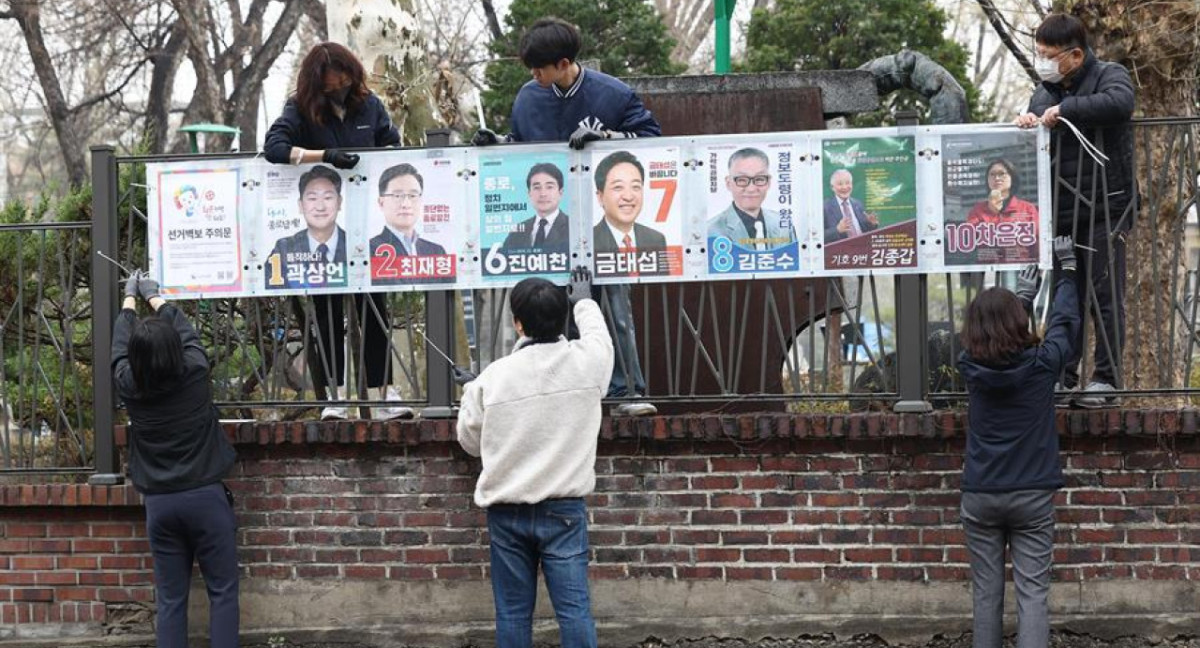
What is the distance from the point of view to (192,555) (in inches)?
254

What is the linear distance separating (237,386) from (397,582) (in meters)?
1.25

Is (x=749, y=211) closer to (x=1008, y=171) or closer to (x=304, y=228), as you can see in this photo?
(x=1008, y=171)

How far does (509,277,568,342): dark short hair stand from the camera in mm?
5391

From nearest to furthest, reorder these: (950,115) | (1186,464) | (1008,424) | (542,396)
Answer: (542,396) < (1008,424) < (1186,464) < (950,115)

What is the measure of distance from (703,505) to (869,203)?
1552 mm

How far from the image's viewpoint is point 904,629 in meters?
6.51

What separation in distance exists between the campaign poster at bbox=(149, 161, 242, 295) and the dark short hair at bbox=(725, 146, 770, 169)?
2.33 m

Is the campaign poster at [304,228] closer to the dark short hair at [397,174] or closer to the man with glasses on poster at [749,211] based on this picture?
the dark short hair at [397,174]

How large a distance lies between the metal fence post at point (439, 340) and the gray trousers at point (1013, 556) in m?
2.39

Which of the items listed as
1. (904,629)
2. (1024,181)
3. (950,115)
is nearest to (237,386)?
(904,629)

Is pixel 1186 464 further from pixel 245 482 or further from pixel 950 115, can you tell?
pixel 950 115

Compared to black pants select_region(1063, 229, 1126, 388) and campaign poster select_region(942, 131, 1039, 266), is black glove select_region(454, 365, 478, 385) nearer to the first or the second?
campaign poster select_region(942, 131, 1039, 266)

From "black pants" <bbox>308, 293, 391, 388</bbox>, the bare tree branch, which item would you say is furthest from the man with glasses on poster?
the bare tree branch

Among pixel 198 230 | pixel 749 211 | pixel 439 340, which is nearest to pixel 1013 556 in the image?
pixel 749 211
